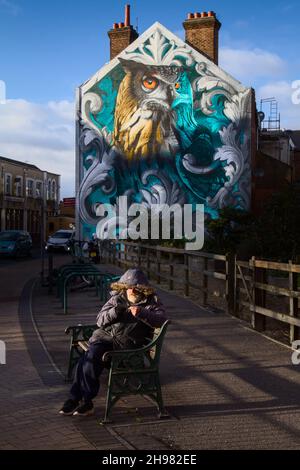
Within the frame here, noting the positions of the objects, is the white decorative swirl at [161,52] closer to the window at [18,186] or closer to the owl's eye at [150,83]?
the owl's eye at [150,83]

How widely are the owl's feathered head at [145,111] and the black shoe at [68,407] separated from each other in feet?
74.0

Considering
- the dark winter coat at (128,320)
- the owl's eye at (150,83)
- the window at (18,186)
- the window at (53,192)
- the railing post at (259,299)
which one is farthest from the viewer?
the window at (53,192)

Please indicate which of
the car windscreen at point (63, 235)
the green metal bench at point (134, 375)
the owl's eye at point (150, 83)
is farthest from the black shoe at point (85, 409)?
the car windscreen at point (63, 235)

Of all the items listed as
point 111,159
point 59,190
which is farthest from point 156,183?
point 59,190

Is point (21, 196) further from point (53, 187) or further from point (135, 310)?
point (135, 310)

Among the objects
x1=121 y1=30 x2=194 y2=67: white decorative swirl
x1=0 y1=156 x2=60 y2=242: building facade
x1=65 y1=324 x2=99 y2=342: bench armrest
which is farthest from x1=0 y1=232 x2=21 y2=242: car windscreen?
x1=65 y1=324 x2=99 y2=342: bench armrest

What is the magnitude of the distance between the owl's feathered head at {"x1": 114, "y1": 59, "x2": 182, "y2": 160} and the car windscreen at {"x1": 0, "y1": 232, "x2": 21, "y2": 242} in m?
10.0

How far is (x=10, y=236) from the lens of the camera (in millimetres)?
34344

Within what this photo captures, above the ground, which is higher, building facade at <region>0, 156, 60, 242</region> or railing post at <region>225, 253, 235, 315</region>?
building facade at <region>0, 156, 60, 242</region>

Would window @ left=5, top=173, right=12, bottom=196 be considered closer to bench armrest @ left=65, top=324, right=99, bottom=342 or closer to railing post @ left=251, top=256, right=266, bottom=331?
railing post @ left=251, top=256, right=266, bottom=331

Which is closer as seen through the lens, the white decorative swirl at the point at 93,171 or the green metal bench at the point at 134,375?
the green metal bench at the point at 134,375

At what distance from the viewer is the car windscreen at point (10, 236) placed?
34.1m

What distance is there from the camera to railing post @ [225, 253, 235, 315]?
10.6 meters

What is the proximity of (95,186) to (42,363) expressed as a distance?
2111cm
